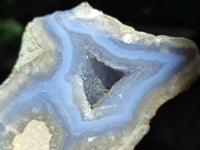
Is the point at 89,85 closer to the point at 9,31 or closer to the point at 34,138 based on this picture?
the point at 34,138

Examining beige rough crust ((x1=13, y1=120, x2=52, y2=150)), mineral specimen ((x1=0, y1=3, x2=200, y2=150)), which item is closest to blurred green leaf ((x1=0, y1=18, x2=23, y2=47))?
mineral specimen ((x1=0, y1=3, x2=200, y2=150))

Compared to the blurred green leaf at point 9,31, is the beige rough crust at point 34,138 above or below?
above

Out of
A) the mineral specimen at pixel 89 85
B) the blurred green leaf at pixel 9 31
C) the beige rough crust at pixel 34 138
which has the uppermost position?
the mineral specimen at pixel 89 85

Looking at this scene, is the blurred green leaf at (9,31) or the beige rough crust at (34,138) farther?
the blurred green leaf at (9,31)

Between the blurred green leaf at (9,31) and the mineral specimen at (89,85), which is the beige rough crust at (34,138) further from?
the blurred green leaf at (9,31)

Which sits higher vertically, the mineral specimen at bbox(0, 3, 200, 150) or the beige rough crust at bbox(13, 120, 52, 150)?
the mineral specimen at bbox(0, 3, 200, 150)

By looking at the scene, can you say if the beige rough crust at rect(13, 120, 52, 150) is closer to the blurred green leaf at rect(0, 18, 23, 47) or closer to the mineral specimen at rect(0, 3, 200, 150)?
the mineral specimen at rect(0, 3, 200, 150)

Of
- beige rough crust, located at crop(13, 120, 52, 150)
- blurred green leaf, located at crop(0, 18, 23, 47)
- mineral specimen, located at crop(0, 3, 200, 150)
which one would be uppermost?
mineral specimen, located at crop(0, 3, 200, 150)

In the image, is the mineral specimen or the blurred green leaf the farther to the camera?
the blurred green leaf

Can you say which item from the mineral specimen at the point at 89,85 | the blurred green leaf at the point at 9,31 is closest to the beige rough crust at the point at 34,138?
the mineral specimen at the point at 89,85
